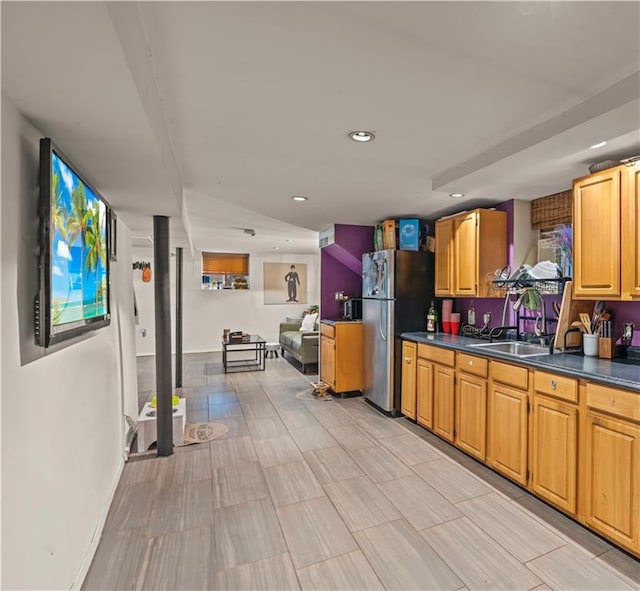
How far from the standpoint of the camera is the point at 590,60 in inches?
52.1

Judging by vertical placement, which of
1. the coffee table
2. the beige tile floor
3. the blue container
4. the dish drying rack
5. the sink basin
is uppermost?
the blue container

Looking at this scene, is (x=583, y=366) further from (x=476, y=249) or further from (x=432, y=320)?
(x=432, y=320)

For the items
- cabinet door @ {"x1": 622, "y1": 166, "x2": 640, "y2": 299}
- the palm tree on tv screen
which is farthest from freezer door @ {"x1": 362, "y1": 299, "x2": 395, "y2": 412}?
the palm tree on tv screen

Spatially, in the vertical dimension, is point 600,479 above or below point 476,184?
below

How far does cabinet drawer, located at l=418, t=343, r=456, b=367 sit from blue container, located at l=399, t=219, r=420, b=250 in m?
1.14

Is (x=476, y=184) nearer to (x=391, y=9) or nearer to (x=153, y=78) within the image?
(x=391, y=9)

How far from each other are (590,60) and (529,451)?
210 centimetres

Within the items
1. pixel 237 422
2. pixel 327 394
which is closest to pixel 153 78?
pixel 237 422

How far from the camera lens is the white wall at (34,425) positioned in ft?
3.55

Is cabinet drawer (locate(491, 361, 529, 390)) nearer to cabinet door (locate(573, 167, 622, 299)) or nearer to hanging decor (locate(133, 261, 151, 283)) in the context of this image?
cabinet door (locate(573, 167, 622, 299))

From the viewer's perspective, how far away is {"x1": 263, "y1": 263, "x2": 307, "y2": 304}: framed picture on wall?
778cm

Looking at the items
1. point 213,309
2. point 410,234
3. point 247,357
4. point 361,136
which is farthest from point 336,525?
point 213,309

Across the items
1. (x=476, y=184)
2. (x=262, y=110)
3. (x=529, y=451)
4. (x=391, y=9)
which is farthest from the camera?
(x=476, y=184)

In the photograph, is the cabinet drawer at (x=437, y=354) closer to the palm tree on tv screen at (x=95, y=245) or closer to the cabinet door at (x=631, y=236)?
the cabinet door at (x=631, y=236)
